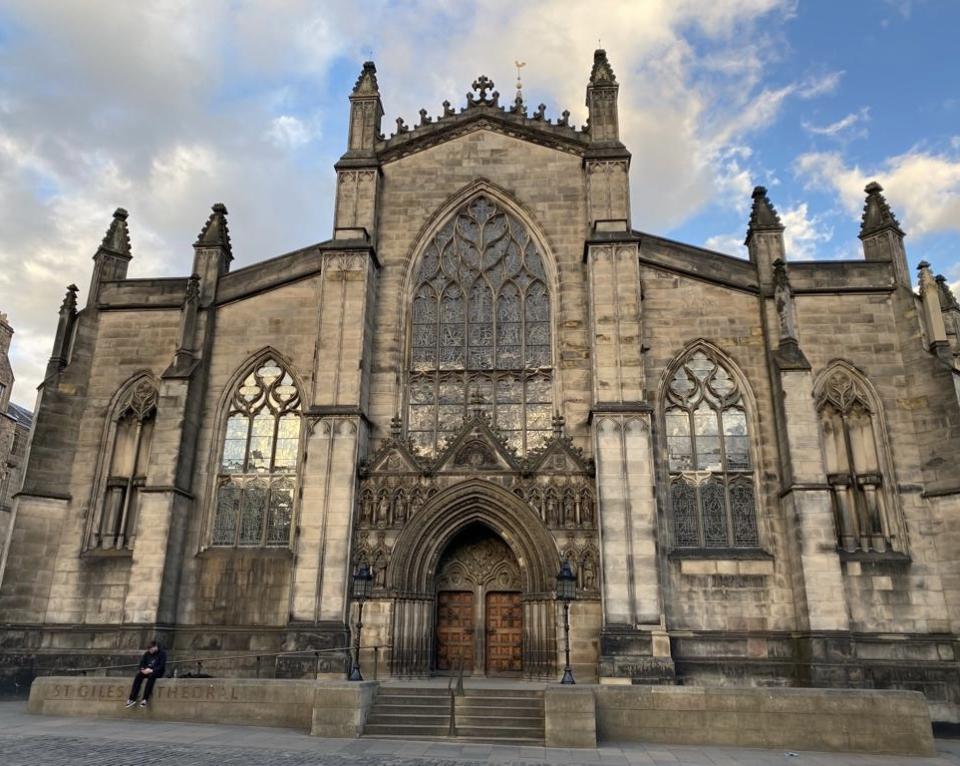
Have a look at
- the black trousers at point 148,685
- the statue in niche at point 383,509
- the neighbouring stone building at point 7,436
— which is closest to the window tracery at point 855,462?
the statue in niche at point 383,509

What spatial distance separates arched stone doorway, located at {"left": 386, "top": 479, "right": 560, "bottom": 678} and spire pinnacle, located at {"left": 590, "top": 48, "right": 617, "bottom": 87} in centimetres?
1318

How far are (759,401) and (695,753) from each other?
10.1 m

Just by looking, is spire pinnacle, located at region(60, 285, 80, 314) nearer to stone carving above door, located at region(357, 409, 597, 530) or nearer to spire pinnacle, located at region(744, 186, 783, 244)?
stone carving above door, located at region(357, 409, 597, 530)

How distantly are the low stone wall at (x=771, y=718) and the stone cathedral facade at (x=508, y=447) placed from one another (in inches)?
126

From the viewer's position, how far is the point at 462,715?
13.7 metres

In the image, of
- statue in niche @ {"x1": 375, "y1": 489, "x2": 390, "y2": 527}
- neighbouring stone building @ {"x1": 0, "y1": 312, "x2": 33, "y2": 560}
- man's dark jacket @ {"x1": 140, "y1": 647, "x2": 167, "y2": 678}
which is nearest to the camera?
man's dark jacket @ {"x1": 140, "y1": 647, "x2": 167, "y2": 678}

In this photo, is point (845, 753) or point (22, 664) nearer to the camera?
point (845, 753)

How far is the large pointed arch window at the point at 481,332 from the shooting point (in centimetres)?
2016

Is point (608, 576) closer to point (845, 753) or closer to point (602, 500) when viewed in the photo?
point (602, 500)

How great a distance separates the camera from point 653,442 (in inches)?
750

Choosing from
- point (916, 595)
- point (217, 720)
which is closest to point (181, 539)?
point (217, 720)

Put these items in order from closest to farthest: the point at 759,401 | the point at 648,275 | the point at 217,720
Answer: the point at 217,720, the point at 759,401, the point at 648,275

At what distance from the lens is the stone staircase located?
13.1 metres

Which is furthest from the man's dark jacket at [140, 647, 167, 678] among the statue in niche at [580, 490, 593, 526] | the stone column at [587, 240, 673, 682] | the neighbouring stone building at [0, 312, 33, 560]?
the neighbouring stone building at [0, 312, 33, 560]
